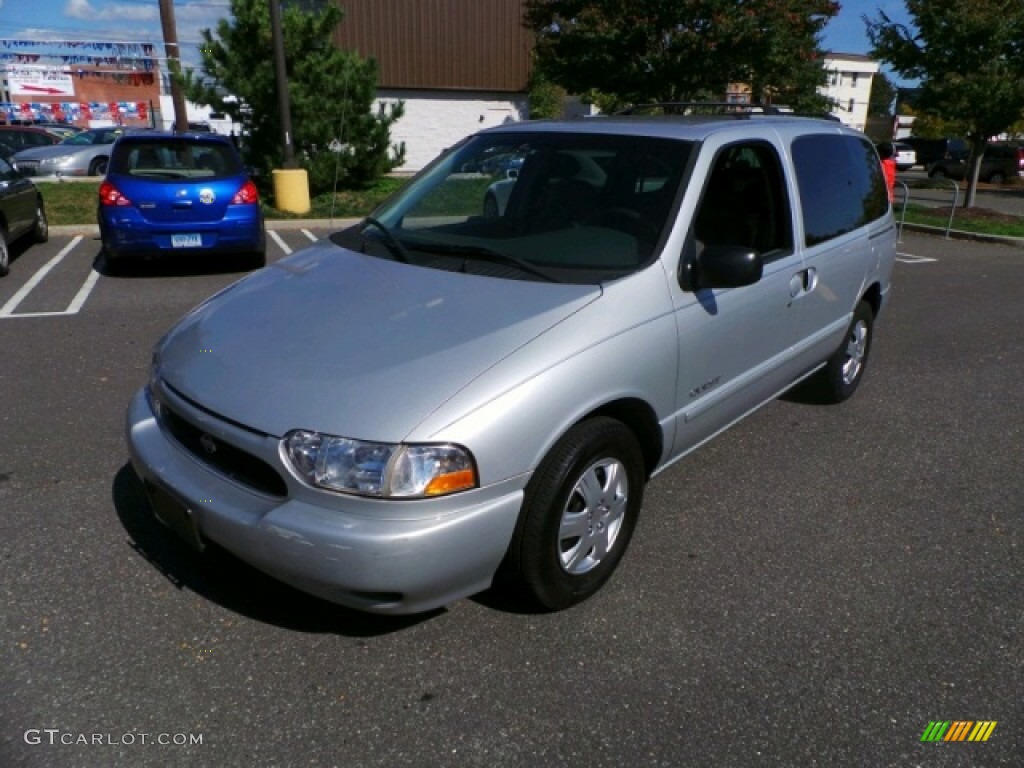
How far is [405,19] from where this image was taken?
2450 cm

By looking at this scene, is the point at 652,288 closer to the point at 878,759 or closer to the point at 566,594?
the point at 566,594

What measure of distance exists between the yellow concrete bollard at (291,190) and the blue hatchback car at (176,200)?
14.9ft

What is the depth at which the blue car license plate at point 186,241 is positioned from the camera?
26.9 feet

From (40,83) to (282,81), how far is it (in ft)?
217

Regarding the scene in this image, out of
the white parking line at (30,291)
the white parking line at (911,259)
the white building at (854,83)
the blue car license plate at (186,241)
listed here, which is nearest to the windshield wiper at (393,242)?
the white parking line at (30,291)

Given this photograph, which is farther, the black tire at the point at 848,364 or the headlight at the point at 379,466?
the black tire at the point at 848,364

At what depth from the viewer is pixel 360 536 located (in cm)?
227

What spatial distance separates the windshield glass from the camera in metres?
3.16

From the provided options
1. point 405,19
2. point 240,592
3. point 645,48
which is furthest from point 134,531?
point 405,19

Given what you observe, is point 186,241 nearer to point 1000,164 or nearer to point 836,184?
point 836,184

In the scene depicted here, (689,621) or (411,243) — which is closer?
(689,621)

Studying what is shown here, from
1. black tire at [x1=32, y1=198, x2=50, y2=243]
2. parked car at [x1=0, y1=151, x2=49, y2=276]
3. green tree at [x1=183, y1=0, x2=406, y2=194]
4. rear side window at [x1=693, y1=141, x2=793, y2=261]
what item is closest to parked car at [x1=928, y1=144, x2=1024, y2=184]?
green tree at [x1=183, y1=0, x2=406, y2=194]

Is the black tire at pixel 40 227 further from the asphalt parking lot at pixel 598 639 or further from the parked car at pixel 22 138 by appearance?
the parked car at pixel 22 138

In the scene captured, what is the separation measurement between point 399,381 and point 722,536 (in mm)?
1761
